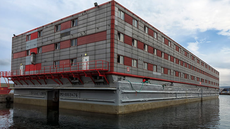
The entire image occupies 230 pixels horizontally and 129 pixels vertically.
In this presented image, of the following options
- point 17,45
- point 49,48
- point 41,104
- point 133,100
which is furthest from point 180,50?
point 17,45

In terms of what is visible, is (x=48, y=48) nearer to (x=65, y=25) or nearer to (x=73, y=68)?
(x=65, y=25)

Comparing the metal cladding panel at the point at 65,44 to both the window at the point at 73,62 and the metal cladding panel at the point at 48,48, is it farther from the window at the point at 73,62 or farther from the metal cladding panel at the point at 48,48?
the window at the point at 73,62

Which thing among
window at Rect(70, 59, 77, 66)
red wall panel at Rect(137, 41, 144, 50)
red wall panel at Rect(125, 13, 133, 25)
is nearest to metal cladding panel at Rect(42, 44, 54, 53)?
window at Rect(70, 59, 77, 66)

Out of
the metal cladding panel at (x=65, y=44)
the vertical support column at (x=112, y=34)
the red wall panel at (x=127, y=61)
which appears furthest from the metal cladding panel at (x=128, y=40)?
the metal cladding panel at (x=65, y=44)

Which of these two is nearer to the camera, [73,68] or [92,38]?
[92,38]

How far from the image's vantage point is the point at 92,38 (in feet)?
94.1

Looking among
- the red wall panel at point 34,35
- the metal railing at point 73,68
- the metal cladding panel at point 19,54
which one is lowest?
the metal railing at point 73,68

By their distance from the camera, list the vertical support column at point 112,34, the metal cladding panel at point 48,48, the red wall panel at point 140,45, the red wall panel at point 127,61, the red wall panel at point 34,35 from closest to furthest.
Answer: the vertical support column at point 112,34, the red wall panel at point 127,61, the red wall panel at point 140,45, the metal cladding panel at point 48,48, the red wall panel at point 34,35

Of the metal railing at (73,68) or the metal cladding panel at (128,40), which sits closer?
the metal railing at (73,68)

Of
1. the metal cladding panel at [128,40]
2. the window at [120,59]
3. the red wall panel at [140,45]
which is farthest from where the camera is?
the red wall panel at [140,45]

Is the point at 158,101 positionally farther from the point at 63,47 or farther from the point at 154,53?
the point at 63,47

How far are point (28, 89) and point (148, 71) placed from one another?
25477 millimetres

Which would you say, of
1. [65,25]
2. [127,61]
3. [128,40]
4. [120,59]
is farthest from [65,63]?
[128,40]

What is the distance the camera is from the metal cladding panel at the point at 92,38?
89.7 ft
